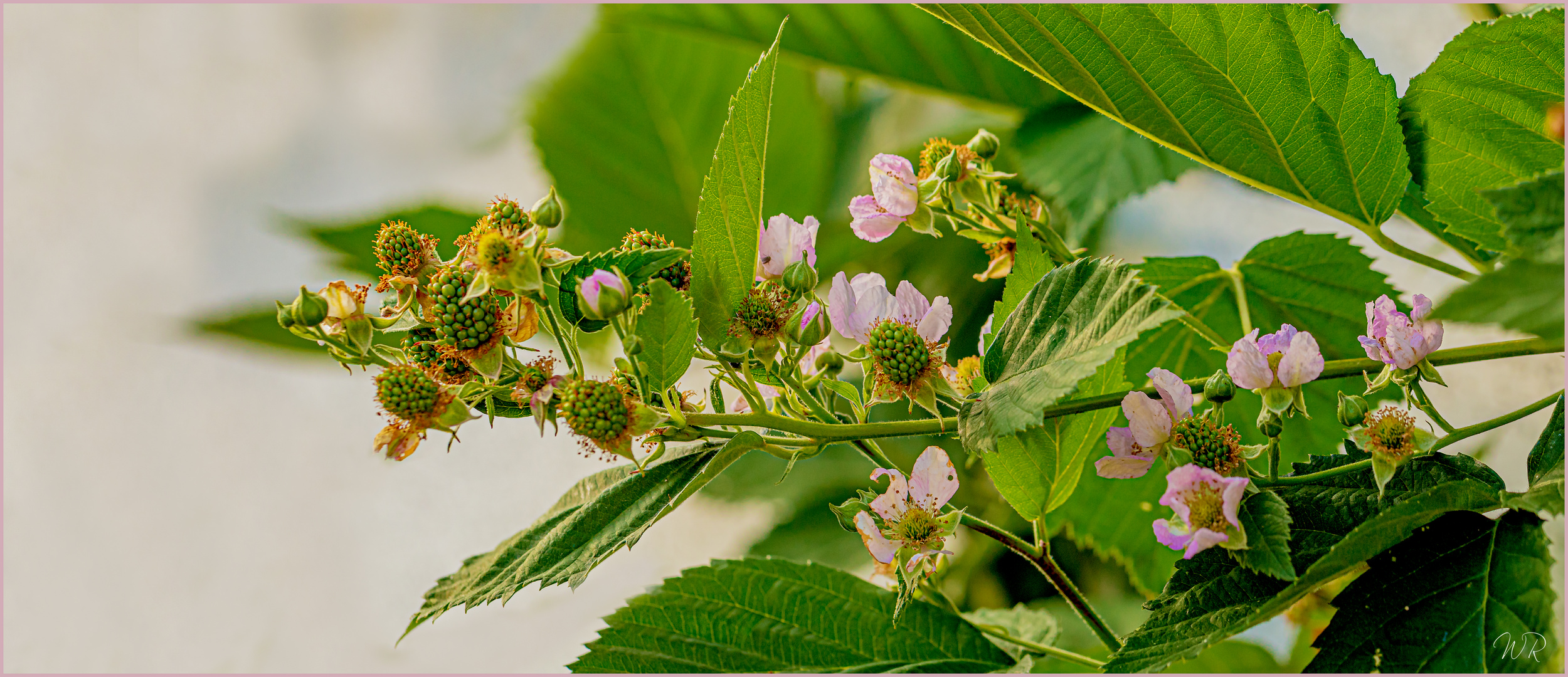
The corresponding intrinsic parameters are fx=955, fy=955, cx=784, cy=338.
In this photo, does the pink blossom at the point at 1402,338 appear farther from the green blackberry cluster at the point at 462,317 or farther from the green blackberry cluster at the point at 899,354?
the green blackberry cluster at the point at 462,317

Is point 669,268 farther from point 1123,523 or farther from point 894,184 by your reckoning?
point 1123,523

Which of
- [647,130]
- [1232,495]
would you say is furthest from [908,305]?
[647,130]

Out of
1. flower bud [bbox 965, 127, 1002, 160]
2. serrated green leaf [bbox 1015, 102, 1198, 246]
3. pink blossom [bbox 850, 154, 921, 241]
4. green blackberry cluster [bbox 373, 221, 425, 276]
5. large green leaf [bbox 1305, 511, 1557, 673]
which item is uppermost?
serrated green leaf [bbox 1015, 102, 1198, 246]

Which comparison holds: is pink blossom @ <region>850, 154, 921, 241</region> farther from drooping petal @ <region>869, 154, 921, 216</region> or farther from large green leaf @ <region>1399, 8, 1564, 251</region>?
large green leaf @ <region>1399, 8, 1564, 251</region>

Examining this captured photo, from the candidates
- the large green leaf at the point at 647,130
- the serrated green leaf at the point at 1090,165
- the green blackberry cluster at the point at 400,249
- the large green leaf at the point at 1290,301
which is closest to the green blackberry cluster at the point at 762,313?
the green blackberry cluster at the point at 400,249

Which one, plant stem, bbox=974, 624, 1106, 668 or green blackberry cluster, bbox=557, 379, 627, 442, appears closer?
green blackberry cluster, bbox=557, 379, 627, 442

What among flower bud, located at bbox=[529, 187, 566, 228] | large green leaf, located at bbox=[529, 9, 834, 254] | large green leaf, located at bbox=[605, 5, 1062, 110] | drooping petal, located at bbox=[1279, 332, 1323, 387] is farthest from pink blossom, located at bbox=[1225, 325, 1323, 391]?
large green leaf, located at bbox=[529, 9, 834, 254]
